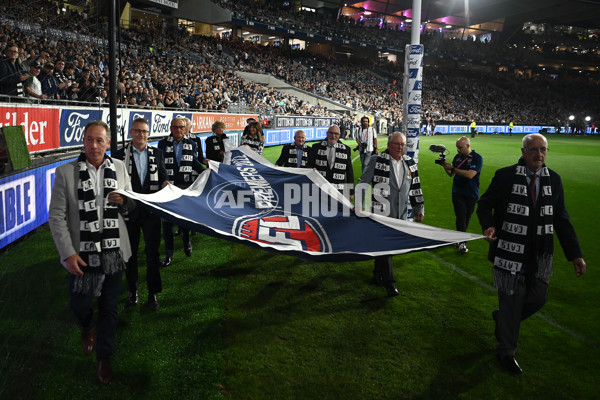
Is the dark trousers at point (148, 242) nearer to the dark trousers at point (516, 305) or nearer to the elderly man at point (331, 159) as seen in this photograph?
the elderly man at point (331, 159)

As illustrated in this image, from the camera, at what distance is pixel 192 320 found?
4.72 m

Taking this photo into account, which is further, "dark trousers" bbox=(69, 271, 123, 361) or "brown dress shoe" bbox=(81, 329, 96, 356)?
"brown dress shoe" bbox=(81, 329, 96, 356)

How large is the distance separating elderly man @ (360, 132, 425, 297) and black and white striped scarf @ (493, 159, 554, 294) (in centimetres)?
181

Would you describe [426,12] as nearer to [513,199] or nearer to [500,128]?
Result: [500,128]

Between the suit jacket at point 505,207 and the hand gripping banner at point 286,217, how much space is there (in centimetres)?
28

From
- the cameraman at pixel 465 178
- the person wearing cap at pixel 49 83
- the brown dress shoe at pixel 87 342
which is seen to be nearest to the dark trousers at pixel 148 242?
the brown dress shoe at pixel 87 342

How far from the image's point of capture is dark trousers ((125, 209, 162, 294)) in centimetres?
485

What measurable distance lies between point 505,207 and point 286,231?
2.61m

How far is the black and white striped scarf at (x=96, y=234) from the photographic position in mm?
3420

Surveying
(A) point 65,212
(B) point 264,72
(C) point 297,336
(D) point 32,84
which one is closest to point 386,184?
(C) point 297,336

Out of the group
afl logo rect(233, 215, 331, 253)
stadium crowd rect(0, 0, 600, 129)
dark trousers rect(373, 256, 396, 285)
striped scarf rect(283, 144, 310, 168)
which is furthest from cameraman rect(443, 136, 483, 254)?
stadium crowd rect(0, 0, 600, 129)

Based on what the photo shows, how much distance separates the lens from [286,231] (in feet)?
17.6

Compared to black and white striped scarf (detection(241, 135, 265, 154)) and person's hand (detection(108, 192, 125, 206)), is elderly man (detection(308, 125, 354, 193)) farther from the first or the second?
person's hand (detection(108, 192, 125, 206))

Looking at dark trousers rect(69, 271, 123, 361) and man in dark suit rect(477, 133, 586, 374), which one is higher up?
man in dark suit rect(477, 133, 586, 374)
